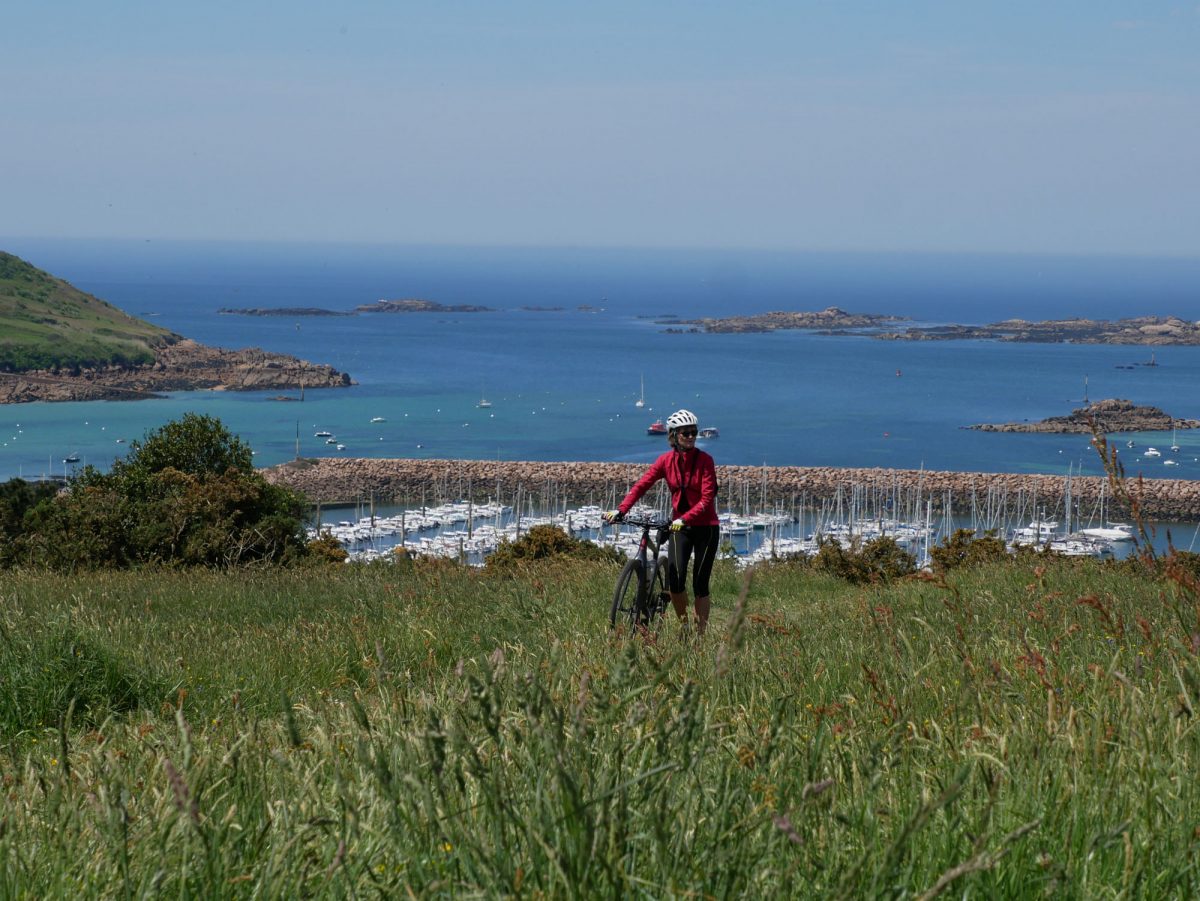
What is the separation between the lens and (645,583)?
9.09 m

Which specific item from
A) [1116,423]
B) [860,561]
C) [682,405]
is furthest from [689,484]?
[682,405]

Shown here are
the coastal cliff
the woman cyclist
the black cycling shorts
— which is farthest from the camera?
the coastal cliff

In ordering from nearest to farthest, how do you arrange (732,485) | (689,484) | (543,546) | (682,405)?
(689,484) → (543,546) → (732,485) → (682,405)

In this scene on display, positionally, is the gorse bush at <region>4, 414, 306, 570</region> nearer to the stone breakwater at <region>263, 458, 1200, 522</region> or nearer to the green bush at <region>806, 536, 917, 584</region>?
the green bush at <region>806, 536, 917, 584</region>

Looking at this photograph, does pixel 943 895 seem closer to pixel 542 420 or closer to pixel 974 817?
pixel 974 817

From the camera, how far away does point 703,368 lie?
161125 millimetres

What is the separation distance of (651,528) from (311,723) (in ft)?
16.2

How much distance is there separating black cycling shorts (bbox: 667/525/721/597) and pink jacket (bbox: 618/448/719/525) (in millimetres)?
102

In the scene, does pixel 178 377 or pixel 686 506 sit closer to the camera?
pixel 686 506

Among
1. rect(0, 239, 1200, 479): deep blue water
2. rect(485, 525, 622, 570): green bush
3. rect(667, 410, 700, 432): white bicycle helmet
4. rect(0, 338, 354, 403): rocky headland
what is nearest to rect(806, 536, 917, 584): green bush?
rect(485, 525, 622, 570): green bush

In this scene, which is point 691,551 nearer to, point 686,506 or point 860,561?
point 686,506

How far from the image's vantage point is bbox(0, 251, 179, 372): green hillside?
13138cm

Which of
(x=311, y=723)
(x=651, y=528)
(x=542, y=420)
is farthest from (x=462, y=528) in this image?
(x=311, y=723)

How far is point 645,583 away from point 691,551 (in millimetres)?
426
